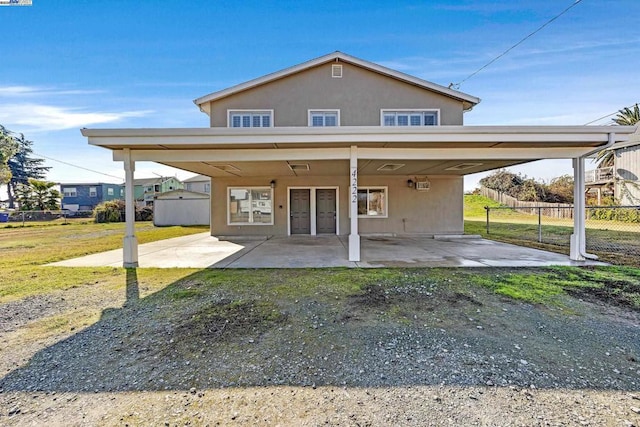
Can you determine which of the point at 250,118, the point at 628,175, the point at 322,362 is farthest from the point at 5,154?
the point at 628,175

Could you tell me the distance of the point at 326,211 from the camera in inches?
506

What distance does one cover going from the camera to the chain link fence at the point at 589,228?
9.30m

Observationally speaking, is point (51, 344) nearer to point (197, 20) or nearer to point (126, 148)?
point (126, 148)

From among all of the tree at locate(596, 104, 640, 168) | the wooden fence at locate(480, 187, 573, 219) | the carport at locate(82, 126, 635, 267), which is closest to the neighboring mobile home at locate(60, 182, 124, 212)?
the carport at locate(82, 126, 635, 267)

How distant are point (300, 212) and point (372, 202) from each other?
313cm

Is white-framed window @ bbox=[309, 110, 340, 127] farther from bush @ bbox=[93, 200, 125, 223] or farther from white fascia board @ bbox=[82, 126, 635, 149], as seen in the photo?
bush @ bbox=[93, 200, 125, 223]

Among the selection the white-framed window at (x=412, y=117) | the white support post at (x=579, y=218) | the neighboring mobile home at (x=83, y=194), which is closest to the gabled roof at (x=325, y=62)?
the white-framed window at (x=412, y=117)

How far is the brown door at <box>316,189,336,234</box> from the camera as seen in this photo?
12.8m

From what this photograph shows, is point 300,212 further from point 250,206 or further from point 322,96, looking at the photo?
point 322,96

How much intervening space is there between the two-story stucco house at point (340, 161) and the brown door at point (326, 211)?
0.14 ft

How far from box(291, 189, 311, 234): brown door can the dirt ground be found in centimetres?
831

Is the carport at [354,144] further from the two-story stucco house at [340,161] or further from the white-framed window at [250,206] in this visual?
the white-framed window at [250,206]

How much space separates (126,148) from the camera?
6.95 meters

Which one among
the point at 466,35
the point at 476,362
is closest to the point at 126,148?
the point at 476,362
